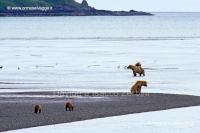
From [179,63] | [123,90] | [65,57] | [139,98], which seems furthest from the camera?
[65,57]

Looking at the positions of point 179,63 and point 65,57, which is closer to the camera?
point 179,63

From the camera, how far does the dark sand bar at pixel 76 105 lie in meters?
26.6

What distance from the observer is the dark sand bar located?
26.6 metres

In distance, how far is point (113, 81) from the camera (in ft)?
136

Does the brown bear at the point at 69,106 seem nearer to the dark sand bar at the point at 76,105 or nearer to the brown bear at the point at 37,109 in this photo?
the dark sand bar at the point at 76,105

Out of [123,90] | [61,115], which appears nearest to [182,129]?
[61,115]

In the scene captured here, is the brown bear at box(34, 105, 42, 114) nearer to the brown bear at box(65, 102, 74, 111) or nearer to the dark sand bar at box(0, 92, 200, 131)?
the dark sand bar at box(0, 92, 200, 131)

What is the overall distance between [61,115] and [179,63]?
2860 centimetres

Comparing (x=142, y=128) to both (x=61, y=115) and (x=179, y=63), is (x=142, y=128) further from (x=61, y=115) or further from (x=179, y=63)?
(x=179, y=63)

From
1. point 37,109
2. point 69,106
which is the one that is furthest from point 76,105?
point 37,109

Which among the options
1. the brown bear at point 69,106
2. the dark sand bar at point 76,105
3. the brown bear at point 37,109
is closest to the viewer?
the dark sand bar at point 76,105

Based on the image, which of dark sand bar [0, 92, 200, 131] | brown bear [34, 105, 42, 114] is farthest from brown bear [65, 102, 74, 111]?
brown bear [34, 105, 42, 114]

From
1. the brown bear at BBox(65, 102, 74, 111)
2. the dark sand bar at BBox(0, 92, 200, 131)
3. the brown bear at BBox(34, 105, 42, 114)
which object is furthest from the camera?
the brown bear at BBox(65, 102, 74, 111)

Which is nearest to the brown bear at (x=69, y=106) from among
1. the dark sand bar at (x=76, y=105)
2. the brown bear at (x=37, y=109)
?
the dark sand bar at (x=76, y=105)
